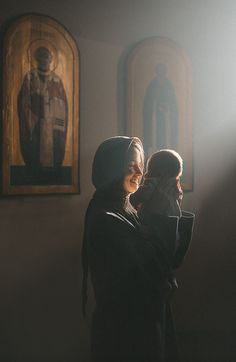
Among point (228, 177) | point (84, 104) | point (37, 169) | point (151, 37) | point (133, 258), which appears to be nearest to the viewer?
point (133, 258)

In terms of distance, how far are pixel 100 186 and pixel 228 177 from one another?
102 cm

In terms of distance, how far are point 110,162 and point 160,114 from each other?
0.59 m

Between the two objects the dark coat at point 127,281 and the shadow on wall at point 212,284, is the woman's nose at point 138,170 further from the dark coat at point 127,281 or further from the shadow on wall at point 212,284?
the shadow on wall at point 212,284

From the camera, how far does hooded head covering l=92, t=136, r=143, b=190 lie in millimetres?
2000

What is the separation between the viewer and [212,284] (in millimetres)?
2693

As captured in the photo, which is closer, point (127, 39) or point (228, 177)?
point (127, 39)

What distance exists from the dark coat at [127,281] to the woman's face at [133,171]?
0.11 m

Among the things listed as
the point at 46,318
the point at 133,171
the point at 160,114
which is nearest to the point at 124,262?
the point at 133,171

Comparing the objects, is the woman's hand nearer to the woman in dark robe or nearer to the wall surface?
the woman in dark robe

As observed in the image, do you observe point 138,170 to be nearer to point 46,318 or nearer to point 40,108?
point 40,108

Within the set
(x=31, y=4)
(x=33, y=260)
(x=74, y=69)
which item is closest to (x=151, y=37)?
(x=74, y=69)

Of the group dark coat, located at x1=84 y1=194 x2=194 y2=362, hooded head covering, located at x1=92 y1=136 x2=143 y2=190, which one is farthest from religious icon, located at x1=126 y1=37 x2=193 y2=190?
dark coat, located at x1=84 y1=194 x2=194 y2=362

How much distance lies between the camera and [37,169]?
84.0 inches

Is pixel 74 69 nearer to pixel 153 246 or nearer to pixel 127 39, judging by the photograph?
pixel 127 39
